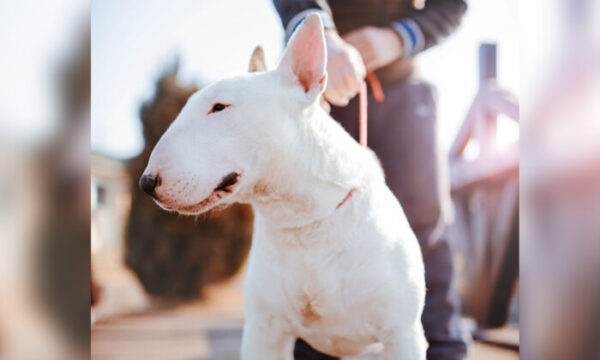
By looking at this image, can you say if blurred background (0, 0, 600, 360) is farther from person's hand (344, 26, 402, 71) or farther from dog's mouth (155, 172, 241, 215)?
dog's mouth (155, 172, 241, 215)

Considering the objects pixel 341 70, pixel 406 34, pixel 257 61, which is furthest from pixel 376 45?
pixel 257 61

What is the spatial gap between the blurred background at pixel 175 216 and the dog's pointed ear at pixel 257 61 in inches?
7.1

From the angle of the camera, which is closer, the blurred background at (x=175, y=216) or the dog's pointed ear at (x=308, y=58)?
the dog's pointed ear at (x=308, y=58)

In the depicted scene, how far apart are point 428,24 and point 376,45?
6.9 inches

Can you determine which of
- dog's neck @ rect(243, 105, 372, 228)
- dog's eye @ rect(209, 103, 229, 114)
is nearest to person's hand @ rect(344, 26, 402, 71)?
dog's neck @ rect(243, 105, 372, 228)

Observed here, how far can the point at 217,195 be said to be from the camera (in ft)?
2.73

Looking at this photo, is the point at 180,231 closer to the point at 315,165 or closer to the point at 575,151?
the point at 315,165

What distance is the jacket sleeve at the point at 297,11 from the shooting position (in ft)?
3.76

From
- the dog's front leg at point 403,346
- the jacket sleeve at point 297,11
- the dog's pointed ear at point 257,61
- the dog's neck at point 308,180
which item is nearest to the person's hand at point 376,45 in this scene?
the jacket sleeve at point 297,11

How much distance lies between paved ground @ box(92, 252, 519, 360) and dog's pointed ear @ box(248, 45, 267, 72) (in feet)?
2.18

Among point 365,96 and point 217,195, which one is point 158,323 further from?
point 365,96

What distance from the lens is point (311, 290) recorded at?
0.92 metres

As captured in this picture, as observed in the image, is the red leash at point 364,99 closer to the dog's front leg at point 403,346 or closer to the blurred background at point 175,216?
the blurred background at point 175,216

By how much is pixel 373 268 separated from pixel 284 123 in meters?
0.34
